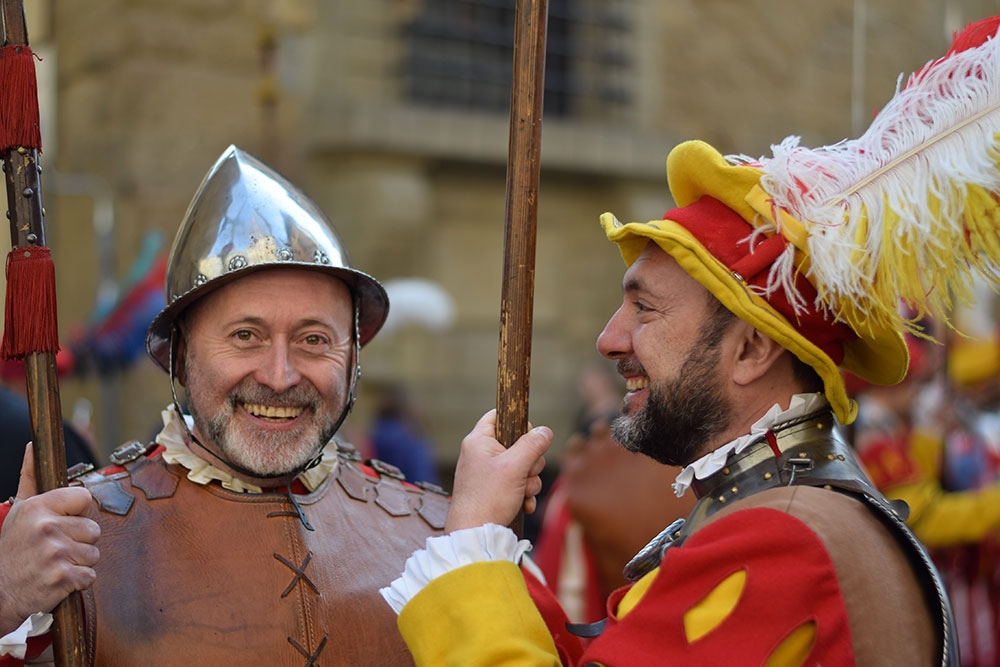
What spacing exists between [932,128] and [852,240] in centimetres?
25

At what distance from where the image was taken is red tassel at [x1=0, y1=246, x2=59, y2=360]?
2.11 meters

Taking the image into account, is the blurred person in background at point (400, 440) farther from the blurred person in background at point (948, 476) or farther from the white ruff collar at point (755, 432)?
the white ruff collar at point (755, 432)

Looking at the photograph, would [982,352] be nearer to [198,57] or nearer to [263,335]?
[198,57]

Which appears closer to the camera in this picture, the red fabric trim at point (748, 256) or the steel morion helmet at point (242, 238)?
the red fabric trim at point (748, 256)

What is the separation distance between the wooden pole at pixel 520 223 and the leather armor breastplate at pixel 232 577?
0.53 meters

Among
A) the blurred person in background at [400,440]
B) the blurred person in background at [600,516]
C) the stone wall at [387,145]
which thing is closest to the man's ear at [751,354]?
the blurred person in background at [600,516]

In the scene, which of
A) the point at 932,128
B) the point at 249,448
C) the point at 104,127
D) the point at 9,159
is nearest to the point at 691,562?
the point at 932,128

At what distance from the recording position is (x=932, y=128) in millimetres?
A: 2066

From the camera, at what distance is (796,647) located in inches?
73.5

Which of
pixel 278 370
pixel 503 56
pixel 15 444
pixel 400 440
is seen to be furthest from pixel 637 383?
pixel 503 56

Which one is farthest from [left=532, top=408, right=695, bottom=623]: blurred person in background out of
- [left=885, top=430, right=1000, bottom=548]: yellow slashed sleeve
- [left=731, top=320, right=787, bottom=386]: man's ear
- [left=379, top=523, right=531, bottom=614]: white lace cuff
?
[left=379, top=523, right=531, bottom=614]: white lace cuff

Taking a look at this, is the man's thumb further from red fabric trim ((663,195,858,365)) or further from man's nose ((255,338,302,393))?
red fabric trim ((663,195,858,365))

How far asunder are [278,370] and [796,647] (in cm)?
125

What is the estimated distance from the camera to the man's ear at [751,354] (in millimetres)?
2174
